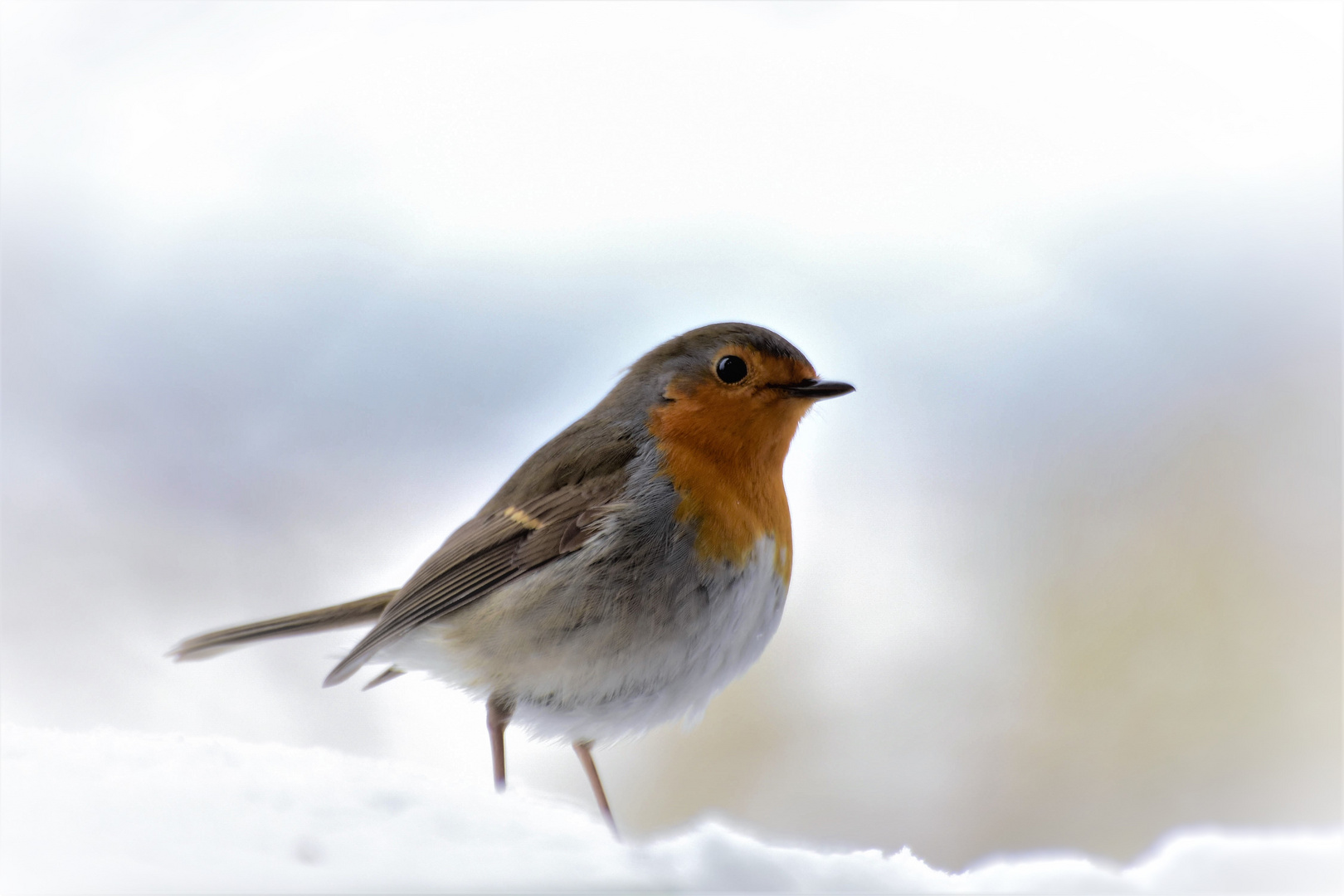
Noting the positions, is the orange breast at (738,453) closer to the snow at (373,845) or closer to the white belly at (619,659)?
the white belly at (619,659)

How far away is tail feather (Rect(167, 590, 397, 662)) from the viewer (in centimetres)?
288

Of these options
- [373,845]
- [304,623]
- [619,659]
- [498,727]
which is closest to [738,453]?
[619,659]

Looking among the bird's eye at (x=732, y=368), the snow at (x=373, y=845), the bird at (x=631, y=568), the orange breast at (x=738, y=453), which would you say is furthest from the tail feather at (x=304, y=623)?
the bird's eye at (x=732, y=368)

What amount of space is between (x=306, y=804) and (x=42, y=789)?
1.36ft

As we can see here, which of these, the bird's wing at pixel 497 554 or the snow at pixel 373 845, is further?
the bird's wing at pixel 497 554

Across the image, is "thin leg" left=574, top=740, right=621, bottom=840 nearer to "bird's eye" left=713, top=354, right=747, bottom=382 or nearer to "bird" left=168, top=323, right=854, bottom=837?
"bird" left=168, top=323, right=854, bottom=837

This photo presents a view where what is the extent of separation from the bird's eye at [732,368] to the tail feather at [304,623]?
109 cm

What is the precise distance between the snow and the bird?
321mm

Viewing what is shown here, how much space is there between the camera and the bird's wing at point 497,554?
7.89ft

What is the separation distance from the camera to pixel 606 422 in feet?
8.87

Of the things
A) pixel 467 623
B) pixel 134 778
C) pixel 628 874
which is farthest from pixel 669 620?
pixel 134 778

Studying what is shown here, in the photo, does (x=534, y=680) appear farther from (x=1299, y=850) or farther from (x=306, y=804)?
(x=1299, y=850)

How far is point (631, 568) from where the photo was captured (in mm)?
2252

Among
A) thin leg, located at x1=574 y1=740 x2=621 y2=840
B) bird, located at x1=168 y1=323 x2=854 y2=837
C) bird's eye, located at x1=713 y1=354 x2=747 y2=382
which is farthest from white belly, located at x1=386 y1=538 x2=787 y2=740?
bird's eye, located at x1=713 y1=354 x2=747 y2=382
